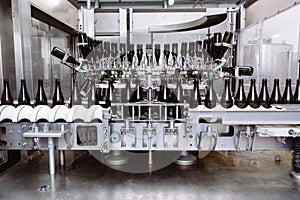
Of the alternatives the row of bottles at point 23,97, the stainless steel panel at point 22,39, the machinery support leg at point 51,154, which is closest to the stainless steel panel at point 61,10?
the stainless steel panel at point 22,39

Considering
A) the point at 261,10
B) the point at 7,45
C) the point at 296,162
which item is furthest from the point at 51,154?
the point at 261,10

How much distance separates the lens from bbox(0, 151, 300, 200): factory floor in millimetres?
854

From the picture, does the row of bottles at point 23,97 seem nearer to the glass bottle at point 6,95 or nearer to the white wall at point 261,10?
the glass bottle at point 6,95

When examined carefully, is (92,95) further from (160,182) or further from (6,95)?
(160,182)

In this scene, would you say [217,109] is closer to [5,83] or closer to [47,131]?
[47,131]

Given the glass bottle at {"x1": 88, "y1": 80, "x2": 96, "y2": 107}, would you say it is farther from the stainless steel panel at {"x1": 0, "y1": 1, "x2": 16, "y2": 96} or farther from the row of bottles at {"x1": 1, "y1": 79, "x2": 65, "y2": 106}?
the stainless steel panel at {"x1": 0, "y1": 1, "x2": 16, "y2": 96}

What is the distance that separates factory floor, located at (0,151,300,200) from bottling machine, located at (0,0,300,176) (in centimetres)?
7

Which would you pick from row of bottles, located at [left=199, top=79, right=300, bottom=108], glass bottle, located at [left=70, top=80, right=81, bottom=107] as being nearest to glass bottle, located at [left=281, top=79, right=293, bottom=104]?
row of bottles, located at [left=199, top=79, right=300, bottom=108]

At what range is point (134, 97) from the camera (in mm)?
1272

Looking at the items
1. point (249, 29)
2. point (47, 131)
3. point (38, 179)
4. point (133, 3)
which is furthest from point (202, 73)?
point (133, 3)

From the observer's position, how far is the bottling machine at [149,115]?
0.91 meters

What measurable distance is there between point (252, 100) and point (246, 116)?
0.44 m

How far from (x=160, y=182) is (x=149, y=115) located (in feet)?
0.85

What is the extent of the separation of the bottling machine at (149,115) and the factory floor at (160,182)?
0.23 ft
